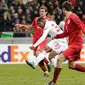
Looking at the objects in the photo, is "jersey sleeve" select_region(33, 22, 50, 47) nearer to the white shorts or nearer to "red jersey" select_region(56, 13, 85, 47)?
the white shorts

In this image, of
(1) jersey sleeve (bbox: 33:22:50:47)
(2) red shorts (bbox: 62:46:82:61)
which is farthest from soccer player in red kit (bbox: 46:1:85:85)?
(1) jersey sleeve (bbox: 33:22:50:47)

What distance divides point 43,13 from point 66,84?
3417 mm

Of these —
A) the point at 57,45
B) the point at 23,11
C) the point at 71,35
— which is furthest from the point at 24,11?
the point at 71,35

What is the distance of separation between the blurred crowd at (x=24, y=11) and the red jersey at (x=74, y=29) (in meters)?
10.3

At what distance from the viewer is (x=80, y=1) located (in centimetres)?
2786

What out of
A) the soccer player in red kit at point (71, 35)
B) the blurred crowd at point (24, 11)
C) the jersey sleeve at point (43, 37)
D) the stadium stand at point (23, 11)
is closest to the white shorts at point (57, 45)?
the jersey sleeve at point (43, 37)

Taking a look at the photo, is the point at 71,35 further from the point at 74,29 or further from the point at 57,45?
the point at 57,45

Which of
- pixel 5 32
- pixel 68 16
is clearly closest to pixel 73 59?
pixel 68 16

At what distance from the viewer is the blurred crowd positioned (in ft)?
77.9

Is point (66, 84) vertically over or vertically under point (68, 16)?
under

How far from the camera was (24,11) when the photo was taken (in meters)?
25.4

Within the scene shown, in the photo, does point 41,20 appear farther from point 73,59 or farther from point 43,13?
point 73,59

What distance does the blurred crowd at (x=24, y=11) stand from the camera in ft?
77.9

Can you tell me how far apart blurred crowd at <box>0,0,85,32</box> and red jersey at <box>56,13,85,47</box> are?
406 inches
